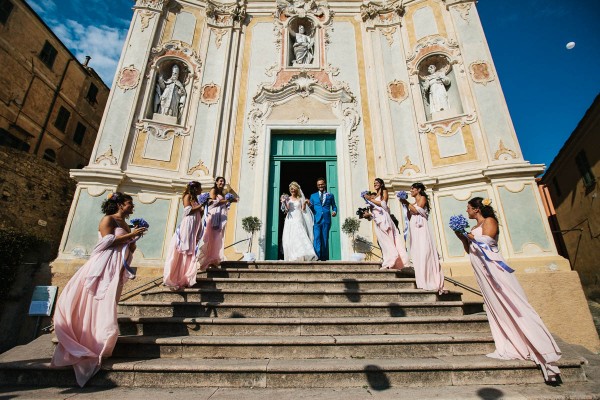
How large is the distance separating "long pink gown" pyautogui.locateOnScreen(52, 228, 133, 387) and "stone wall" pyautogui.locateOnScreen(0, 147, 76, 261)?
25.8 ft

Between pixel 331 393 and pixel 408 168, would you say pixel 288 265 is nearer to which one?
pixel 331 393

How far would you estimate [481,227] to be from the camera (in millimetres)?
3512

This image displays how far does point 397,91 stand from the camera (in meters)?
9.06

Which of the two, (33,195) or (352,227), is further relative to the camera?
(33,195)

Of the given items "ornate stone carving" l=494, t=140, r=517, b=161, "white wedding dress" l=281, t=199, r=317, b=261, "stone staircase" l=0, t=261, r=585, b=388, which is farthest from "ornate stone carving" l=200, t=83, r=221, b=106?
"ornate stone carving" l=494, t=140, r=517, b=161

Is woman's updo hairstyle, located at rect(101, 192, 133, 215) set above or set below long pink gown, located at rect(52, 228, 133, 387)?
above

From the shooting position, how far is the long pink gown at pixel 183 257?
4.50m

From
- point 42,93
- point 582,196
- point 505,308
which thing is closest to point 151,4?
point 42,93

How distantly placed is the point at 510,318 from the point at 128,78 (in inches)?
410

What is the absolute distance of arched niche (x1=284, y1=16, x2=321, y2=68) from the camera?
32.7 ft

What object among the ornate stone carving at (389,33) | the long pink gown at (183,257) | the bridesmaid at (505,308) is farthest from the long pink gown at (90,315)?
the ornate stone carving at (389,33)

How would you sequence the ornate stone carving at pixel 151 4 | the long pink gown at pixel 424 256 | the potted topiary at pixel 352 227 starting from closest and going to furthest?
the long pink gown at pixel 424 256 < the potted topiary at pixel 352 227 < the ornate stone carving at pixel 151 4

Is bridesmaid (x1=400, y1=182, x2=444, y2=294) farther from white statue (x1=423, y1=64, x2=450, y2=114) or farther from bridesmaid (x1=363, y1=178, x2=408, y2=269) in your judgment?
white statue (x1=423, y1=64, x2=450, y2=114)

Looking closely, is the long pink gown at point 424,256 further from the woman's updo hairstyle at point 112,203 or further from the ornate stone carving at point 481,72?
the ornate stone carving at point 481,72
